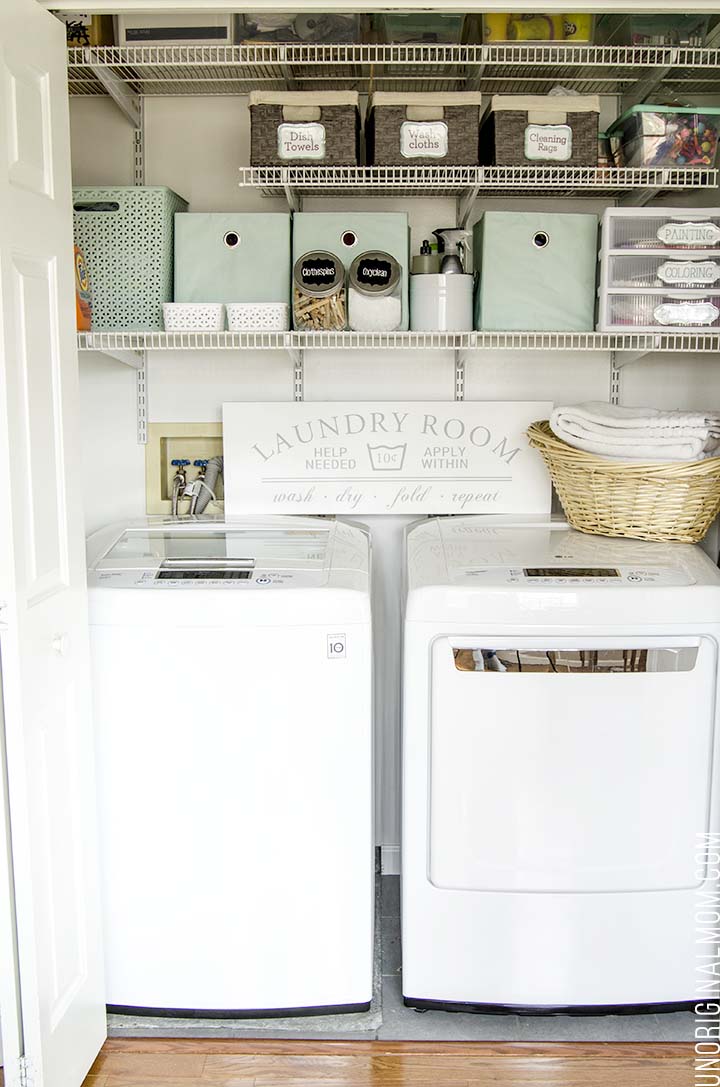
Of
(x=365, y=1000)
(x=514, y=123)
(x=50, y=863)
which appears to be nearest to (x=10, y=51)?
(x=514, y=123)

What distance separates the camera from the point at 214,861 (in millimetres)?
2039

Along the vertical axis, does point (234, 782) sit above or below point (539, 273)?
below

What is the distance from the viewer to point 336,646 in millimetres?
1977

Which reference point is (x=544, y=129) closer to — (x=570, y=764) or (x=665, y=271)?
(x=665, y=271)

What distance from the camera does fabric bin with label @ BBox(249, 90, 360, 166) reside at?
7.04ft

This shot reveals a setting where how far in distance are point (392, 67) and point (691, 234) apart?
79 cm

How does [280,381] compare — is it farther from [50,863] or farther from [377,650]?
[50,863]

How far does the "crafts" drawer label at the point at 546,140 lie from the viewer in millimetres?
2158

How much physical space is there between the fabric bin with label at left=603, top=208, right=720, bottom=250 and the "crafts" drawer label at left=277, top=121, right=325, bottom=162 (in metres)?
0.64

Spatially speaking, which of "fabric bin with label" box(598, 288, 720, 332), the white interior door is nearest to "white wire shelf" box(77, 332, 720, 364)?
"fabric bin with label" box(598, 288, 720, 332)

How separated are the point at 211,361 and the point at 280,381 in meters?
0.18

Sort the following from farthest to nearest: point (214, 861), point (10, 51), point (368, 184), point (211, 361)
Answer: point (211, 361), point (368, 184), point (214, 861), point (10, 51)

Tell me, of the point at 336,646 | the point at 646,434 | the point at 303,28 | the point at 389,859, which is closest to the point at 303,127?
the point at 303,28

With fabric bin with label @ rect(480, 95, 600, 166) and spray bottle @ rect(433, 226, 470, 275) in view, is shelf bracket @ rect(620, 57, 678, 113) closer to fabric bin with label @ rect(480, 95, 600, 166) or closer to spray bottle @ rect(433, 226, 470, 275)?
fabric bin with label @ rect(480, 95, 600, 166)
